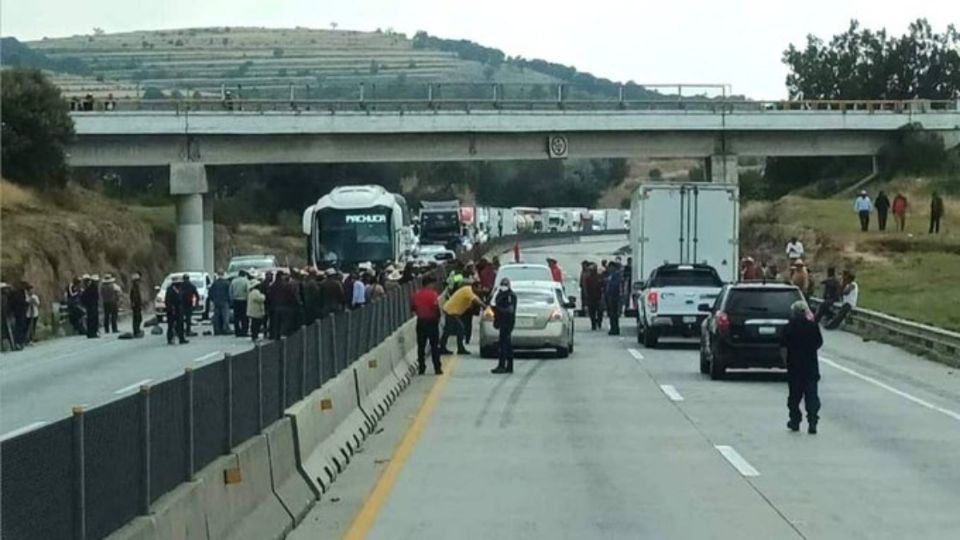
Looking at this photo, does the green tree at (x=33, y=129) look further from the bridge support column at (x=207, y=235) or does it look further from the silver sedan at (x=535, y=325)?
the silver sedan at (x=535, y=325)

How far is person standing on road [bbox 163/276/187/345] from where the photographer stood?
44188 millimetres

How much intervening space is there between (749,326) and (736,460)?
10.9m

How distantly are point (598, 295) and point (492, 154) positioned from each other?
95.3ft

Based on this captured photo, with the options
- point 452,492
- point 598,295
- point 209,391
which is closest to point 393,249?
point 598,295

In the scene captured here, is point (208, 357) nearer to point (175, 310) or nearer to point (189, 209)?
point (175, 310)

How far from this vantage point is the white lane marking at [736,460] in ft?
58.4

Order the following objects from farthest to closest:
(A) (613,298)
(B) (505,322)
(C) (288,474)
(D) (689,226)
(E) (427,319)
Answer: (A) (613,298) < (D) (689,226) < (B) (505,322) < (E) (427,319) < (C) (288,474)

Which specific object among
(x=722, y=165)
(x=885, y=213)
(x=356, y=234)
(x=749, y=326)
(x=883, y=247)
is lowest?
(x=883, y=247)

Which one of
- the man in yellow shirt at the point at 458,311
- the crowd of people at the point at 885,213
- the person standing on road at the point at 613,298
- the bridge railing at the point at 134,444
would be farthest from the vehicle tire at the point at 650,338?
the crowd of people at the point at 885,213

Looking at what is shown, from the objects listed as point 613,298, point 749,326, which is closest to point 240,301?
point 613,298

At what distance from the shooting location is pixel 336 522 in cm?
1445

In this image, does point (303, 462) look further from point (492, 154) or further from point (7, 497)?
point (492, 154)

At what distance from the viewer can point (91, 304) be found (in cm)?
4834

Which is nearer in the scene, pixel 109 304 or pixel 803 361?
pixel 803 361
